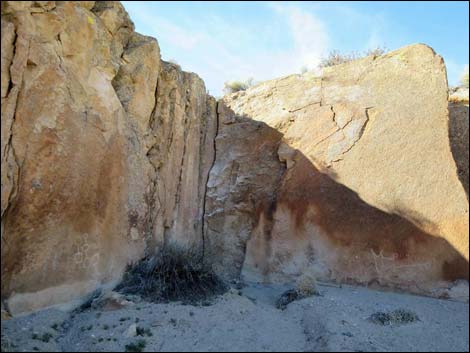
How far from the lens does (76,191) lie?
4758 mm

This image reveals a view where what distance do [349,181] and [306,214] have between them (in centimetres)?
79

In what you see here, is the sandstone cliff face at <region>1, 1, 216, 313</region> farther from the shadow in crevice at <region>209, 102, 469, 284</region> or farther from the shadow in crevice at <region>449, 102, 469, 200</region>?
the shadow in crevice at <region>449, 102, 469, 200</region>

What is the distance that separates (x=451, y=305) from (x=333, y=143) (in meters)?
2.73

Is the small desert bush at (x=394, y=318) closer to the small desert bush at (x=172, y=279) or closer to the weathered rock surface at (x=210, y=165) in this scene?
the weathered rock surface at (x=210, y=165)

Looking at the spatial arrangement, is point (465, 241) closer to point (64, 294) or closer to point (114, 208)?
point (114, 208)

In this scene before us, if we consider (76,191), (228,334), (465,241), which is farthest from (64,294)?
(465,241)

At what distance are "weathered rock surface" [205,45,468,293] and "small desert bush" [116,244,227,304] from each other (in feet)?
4.50

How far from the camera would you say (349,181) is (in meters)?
6.16

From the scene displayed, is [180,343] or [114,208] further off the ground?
[114,208]

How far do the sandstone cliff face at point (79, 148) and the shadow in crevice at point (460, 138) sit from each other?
4335 millimetres

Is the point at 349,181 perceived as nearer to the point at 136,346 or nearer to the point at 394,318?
the point at 394,318

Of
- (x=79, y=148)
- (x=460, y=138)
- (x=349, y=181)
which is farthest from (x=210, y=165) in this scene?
(x=460, y=138)

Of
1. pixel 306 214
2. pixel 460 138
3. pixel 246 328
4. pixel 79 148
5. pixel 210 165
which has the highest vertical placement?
pixel 460 138

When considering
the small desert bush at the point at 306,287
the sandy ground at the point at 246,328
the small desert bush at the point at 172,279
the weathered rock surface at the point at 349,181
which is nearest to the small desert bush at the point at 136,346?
the sandy ground at the point at 246,328
